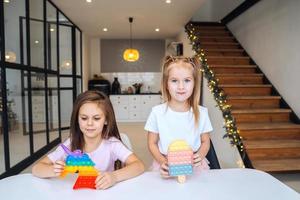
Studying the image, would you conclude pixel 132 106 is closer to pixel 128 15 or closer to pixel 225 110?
pixel 128 15

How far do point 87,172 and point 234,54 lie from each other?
5.27m

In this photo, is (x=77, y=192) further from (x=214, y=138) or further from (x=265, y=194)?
(x=214, y=138)

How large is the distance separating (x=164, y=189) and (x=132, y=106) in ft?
24.6

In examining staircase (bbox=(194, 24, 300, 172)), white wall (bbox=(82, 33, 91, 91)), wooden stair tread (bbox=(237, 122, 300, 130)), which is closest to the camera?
staircase (bbox=(194, 24, 300, 172))

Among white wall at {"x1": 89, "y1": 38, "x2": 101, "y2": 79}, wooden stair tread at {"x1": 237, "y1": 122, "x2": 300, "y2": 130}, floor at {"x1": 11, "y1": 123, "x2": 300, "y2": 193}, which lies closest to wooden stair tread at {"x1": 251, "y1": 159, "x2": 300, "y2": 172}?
floor at {"x1": 11, "y1": 123, "x2": 300, "y2": 193}

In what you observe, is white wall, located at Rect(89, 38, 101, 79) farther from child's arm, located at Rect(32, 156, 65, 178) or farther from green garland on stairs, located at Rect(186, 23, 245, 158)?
child's arm, located at Rect(32, 156, 65, 178)

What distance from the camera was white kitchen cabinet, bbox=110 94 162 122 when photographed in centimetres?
840

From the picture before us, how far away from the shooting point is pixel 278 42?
4.48 m

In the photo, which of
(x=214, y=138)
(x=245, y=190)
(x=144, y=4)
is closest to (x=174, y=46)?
(x=144, y=4)

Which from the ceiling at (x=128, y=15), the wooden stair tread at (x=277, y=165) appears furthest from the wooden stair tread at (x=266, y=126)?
the ceiling at (x=128, y=15)

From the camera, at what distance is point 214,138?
166 inches

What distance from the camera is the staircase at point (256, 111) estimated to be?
11.4 feet

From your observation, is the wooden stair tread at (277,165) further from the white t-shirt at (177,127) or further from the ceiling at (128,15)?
the ceiling at (128,15)

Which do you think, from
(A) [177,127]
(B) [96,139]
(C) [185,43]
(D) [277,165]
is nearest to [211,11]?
(C) [185,43]
